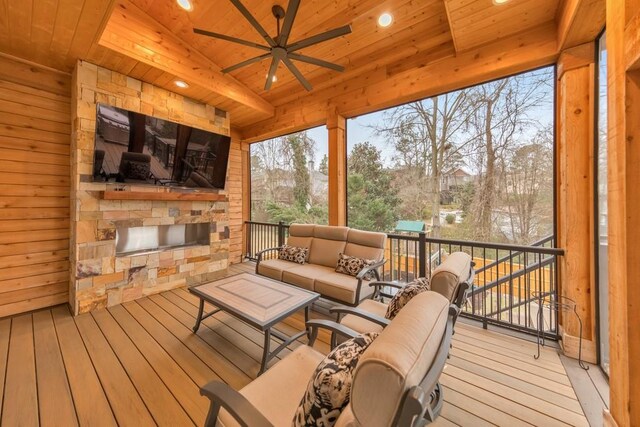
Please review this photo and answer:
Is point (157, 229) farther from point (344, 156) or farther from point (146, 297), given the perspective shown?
point (344, 156)

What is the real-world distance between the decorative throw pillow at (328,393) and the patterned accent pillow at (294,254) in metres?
2.75

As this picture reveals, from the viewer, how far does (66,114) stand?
3301 millimetres

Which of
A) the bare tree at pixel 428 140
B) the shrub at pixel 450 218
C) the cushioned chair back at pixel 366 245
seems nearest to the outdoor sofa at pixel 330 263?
the cushioned chair back at pixel 366 245

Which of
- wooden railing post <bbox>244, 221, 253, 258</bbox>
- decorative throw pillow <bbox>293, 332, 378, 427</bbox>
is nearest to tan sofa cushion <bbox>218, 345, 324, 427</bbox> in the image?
decorative throw pillow <bbox>293, 332, 378, 427</bbox>

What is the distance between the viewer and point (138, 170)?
3.50 metres

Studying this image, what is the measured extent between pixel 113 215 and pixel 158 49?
230 centimetres

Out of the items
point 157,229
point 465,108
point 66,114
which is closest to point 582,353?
point 465,108

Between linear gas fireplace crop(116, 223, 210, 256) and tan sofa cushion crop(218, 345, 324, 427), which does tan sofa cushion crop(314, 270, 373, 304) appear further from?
linear gas fireplace crop(116, 223, 210, 256)

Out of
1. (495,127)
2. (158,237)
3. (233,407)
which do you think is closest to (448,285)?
(233,407)

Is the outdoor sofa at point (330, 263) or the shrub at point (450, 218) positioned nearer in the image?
the outdoor sofa at point (330, 263)

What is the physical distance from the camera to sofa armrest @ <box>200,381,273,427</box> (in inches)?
36.5

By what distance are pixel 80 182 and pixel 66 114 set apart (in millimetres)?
1063

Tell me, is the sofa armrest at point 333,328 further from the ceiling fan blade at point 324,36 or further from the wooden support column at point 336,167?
the wooden support column at point 336,167

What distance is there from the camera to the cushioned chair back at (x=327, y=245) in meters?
3.55
